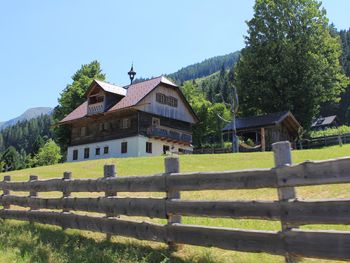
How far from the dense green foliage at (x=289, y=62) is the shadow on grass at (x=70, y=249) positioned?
4663cm

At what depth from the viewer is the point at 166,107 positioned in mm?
51312

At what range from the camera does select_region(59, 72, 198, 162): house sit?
48.6 meters

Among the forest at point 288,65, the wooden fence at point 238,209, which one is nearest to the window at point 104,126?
the forest at point 288,65

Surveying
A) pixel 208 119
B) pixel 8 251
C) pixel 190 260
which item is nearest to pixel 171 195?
pixel 190 260

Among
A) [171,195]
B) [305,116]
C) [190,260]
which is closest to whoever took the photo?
[190,260]

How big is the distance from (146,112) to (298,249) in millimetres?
43674

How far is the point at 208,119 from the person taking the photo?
74.9 meters

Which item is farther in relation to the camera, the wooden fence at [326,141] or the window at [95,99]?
the window at [95,99]

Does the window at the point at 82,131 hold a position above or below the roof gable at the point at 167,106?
below

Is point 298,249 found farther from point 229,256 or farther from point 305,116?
point 305,116

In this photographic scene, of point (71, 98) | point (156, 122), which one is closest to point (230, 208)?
point (156, 122)

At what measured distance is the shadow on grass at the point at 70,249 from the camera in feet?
24.4

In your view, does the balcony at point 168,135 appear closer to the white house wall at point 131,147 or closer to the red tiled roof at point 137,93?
the white house wall at point 131,147

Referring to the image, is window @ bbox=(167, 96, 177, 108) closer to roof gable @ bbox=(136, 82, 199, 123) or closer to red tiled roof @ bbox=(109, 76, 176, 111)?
roof gable @ bbox=(136, 82, 199, 123)
